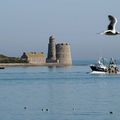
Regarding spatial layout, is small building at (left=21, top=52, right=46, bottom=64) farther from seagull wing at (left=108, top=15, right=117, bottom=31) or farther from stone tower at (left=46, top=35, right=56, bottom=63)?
seagull wing at (left=108, top=15, right=117, bottom=31)

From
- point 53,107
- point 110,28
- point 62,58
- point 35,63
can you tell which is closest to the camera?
point 110,28

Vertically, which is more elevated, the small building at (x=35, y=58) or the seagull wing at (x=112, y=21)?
the small building at (x=35, y=58)

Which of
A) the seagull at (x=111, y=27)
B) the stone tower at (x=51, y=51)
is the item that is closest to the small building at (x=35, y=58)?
the stone tower at (x=51, y=51)

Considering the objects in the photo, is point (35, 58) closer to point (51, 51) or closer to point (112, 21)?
point (51, 51)

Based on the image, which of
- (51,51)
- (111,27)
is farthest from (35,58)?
(111,27)

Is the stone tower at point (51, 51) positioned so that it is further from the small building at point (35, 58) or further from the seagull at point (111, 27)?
the seagull at point (111, 27)

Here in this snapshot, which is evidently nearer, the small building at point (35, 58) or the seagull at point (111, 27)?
the seagull at point (111, 27)

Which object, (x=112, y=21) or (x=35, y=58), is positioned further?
(x=35, y=58)

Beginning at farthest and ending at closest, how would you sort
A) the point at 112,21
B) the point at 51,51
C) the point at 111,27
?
the point at 51,51 < the point at 111,27 < the point at 112,21

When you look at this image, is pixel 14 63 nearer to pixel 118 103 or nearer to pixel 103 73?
pixel 103 73

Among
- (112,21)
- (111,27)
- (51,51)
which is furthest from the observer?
(51,51)

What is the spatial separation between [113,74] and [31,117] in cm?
7087

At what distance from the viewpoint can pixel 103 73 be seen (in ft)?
326

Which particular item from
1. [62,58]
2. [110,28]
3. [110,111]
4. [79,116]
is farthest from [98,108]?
[62,58]
